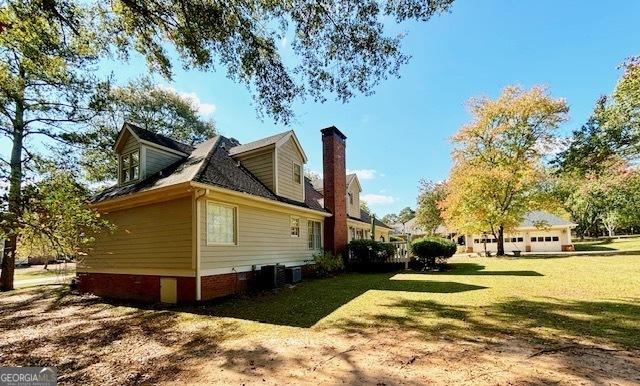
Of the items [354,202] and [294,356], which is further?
[354,202]

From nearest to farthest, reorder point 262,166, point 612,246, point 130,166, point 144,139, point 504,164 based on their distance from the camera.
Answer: point 144,139
point 130,166
point 262,166
point 504,164
point 612,246

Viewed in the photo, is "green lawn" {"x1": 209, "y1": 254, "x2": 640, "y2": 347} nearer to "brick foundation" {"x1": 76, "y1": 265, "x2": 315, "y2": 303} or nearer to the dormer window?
"brick foundation" {"x1": 76, "y1": 265, "x2": 315, "y2": 303}

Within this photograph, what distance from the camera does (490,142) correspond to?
26.1 meters

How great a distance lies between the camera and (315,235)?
15.6m

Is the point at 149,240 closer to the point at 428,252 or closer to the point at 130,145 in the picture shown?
the point at 130,145

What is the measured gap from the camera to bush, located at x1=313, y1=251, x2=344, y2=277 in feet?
47.5

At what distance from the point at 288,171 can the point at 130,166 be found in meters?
6.03

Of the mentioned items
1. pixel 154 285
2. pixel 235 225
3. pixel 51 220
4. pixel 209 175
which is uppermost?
pixel 209 175

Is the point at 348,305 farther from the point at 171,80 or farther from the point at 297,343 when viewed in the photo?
the point at 171,80

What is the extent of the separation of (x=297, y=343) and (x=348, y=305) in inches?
122

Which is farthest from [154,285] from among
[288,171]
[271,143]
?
[288,171]

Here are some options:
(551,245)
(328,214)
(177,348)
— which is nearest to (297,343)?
(177,348)

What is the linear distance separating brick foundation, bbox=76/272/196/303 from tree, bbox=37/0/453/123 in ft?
17.9

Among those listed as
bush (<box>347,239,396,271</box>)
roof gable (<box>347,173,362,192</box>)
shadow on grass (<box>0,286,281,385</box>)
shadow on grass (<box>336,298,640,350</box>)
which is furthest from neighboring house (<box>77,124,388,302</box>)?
roof gable (<box>347,173,362,192</box>)
